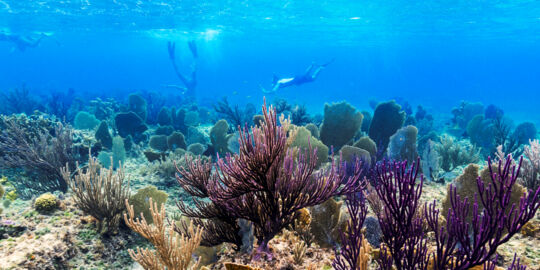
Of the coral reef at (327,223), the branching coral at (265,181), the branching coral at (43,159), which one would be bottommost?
the branching coral at (43,159)

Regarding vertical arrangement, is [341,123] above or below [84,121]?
above

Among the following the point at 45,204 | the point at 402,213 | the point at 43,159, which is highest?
the point at 402,213

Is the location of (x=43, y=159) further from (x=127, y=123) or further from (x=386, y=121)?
(x=386, y=121)

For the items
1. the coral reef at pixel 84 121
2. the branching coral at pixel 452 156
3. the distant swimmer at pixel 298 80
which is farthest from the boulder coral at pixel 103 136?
the branching coral at pixel 452 156

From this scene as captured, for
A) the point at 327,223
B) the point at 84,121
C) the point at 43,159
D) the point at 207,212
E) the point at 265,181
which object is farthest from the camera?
the point at 84,121

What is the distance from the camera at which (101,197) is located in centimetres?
386

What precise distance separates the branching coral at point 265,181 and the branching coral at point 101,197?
169 centimetres

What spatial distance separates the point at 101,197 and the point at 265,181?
9.19ft

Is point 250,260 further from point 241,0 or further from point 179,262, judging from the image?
point 241,0

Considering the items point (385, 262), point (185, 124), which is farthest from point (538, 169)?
point (185, 124)

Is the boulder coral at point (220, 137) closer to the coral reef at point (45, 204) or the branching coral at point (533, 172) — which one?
the coral reef at point (45, 204)

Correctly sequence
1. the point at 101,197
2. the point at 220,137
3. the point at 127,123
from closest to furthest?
the point at 101,197, the point at 220,137, the point at 127,123

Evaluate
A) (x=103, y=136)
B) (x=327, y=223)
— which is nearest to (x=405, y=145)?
(x=327, y=223)

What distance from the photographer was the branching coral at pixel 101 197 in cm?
375
